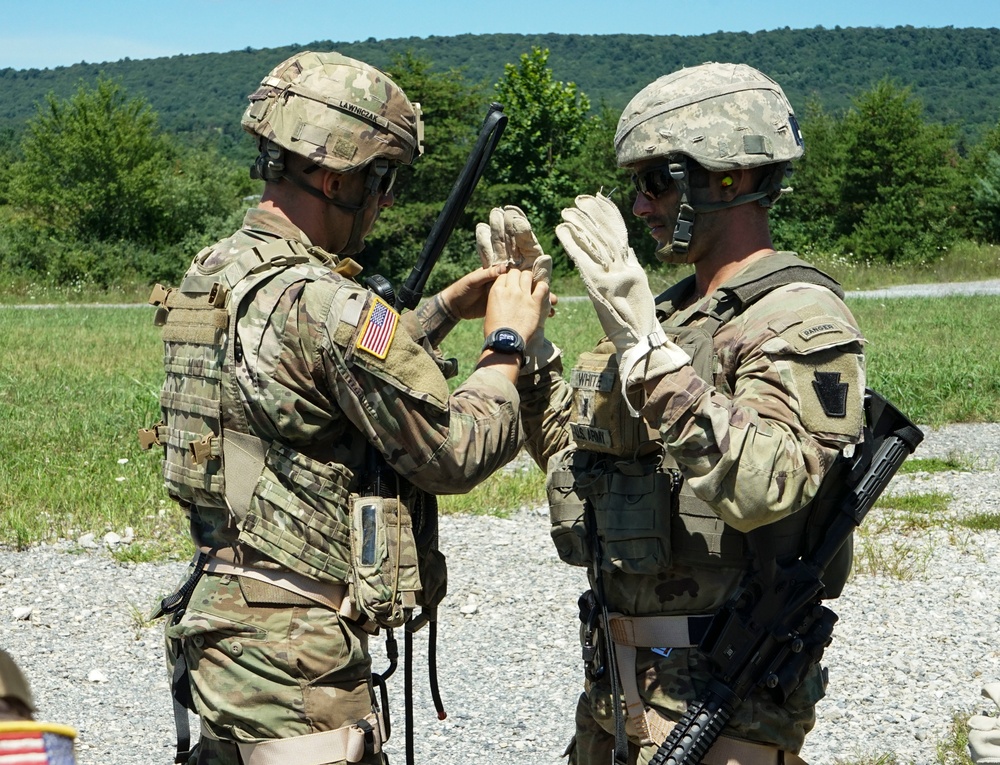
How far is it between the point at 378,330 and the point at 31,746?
1.73 meters

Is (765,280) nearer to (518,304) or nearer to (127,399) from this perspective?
(518,304)

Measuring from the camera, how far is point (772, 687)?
9.42ft

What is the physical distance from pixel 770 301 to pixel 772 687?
3.16ft

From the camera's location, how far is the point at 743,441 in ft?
8.43

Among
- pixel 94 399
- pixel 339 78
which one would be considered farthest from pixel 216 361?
pixel 94 399

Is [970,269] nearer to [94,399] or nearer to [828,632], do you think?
[94,399]

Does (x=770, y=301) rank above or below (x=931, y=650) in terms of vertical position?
above

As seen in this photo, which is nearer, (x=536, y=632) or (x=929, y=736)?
(x=929, y=736)

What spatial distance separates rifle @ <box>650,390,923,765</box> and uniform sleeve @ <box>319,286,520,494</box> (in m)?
0.75

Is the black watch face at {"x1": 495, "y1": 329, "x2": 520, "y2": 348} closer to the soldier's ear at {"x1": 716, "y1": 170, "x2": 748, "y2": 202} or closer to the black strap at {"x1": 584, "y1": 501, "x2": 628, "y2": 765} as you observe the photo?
the black strap at {"x1": 584, "y1": 501, "x2": 628, "y2": 765}

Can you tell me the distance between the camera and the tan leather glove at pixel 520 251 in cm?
339

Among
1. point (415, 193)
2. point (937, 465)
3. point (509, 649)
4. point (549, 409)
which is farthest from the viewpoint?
point (415, 193)

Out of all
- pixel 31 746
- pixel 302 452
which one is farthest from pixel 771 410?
pixel 31 746

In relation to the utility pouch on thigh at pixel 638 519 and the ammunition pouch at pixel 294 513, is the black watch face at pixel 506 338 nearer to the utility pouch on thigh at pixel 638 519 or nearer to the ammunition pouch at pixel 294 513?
the utility pouch on thigh at pixel 638 519
